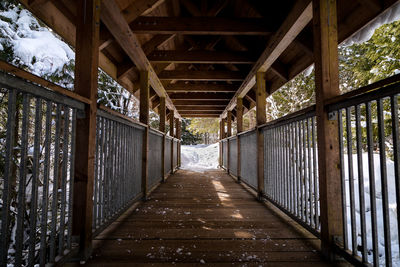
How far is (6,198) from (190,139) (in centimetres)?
2617

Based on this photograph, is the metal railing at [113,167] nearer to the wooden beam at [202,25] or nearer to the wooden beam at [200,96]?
the wooden beam at [202,25]

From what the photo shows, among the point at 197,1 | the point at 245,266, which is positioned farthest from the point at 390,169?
the point at 197,1

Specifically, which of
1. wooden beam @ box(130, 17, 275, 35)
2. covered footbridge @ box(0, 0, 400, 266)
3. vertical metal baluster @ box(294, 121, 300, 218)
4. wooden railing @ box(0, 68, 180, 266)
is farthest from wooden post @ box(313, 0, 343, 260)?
wooden railing @ box(0, 68, 180, 266)

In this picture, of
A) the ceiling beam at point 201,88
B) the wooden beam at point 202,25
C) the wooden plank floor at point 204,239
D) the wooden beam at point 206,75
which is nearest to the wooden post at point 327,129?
the wooden plank floor at point 204,239

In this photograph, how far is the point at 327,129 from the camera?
153 cm

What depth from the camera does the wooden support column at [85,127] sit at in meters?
1.45

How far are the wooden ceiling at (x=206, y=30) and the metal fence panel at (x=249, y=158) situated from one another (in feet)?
3.56

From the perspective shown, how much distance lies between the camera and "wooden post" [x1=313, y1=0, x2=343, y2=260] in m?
1.47

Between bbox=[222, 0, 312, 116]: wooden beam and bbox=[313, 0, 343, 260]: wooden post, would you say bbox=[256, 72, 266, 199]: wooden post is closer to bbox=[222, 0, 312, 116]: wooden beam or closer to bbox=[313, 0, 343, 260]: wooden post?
bbox=[222, 0, 312, 116]: wooden beam

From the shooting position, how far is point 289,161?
219cm

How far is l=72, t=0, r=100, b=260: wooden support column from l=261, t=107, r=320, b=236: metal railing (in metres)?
1.71

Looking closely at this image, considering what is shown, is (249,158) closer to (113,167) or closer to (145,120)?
(145,120)

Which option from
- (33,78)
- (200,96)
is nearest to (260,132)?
(33,78)

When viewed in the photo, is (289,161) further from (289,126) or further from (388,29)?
(388,29)
